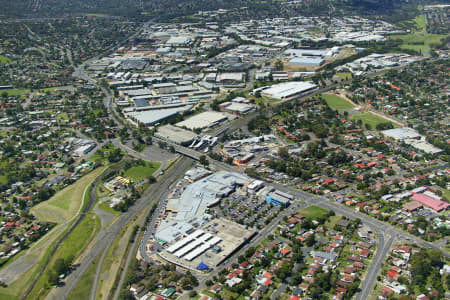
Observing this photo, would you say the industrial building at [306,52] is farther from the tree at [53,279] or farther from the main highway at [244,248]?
the tree at [53,279]

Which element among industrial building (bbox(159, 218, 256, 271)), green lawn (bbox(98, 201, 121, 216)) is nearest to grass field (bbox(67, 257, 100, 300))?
industrial building (bbox(159, 218, 256, 271))

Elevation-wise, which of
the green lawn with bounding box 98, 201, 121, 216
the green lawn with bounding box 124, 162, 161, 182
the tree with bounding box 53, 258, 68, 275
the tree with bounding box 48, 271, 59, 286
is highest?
the green lawn with bounding box 124, 162, 161, 182

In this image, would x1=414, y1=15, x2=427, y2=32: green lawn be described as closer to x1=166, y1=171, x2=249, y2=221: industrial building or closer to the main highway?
the main highway

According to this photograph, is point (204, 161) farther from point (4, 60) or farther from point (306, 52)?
point (4, 60)

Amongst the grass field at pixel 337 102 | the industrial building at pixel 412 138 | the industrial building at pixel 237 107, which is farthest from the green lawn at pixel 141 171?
the grass field at pixel 337 102

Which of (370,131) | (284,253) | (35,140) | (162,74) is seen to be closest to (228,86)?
(162,74)

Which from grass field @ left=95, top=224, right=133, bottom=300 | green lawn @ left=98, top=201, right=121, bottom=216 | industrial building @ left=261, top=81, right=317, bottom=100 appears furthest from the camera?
industrial building @ left=261, top=81, right=317, bottom=100

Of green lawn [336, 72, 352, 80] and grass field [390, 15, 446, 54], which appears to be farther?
grass field [390, 15, 446, 54]

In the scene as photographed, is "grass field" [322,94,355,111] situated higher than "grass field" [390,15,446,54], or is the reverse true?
"grass field" [390,15,446,54]
